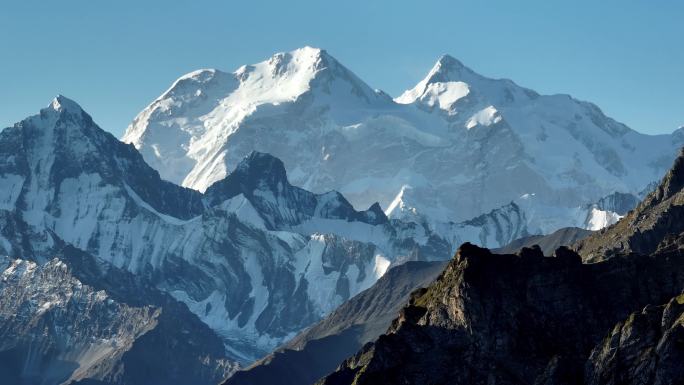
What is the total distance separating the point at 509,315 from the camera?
6742 inches

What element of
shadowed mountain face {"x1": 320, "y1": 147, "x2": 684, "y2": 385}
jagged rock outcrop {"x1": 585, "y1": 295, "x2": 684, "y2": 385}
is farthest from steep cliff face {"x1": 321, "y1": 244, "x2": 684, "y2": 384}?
jagged rock outcrop {"x1": 585, "y1": 295, "x2": 684, "y2": 385}

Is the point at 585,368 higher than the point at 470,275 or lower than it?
lower

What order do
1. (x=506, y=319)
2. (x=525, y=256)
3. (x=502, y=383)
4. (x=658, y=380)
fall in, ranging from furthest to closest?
(x=525, y=256)
(x=506, y=319)
(x=502, y=383)
(x=658, y=380)

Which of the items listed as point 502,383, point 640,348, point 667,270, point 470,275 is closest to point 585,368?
point 640,348

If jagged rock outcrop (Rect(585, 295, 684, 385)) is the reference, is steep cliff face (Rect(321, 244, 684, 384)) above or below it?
above

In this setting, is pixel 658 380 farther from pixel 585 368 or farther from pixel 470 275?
pixel 470 275

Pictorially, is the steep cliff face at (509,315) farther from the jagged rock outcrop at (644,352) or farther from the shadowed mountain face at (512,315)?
the jagged rock outcrop at (644,352)

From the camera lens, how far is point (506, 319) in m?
171

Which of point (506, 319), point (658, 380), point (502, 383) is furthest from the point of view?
point (506, 319)

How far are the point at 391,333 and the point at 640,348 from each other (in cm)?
3661

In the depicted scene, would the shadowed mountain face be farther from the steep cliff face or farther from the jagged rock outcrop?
the jagged rock outcrop

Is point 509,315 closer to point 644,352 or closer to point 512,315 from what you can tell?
point 512,315

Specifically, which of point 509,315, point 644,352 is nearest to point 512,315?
point 509,315

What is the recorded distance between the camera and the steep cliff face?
166125 mm
